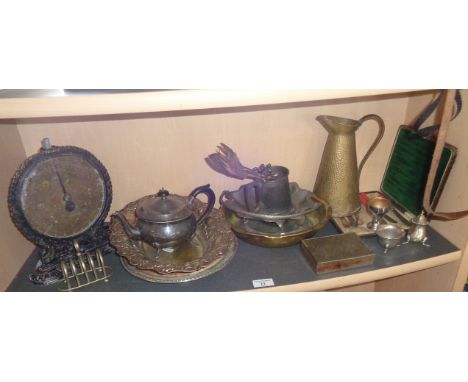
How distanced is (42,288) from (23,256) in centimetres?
12

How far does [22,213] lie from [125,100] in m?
0.31

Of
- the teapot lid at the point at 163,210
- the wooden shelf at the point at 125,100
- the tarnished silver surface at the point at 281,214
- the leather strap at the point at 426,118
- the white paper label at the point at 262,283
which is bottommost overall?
the white paper label at the point at 262,283

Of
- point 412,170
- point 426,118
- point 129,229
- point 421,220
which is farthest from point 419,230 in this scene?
point 129,229

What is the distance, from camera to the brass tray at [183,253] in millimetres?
661

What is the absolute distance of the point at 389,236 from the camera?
75cm

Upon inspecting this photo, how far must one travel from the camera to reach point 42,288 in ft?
2.18

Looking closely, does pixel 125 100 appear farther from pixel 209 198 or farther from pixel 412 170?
pixel 412 170

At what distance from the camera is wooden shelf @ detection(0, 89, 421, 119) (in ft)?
1.60

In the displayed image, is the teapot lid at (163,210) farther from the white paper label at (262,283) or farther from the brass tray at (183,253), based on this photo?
the white paper label at (262,283)

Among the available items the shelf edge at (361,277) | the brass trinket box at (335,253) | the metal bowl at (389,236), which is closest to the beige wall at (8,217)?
the shelf edge at (361,277)

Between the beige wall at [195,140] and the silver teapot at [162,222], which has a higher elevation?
the beige wall at [195,140]

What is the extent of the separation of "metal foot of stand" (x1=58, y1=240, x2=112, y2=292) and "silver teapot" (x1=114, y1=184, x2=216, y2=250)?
0.08 m
